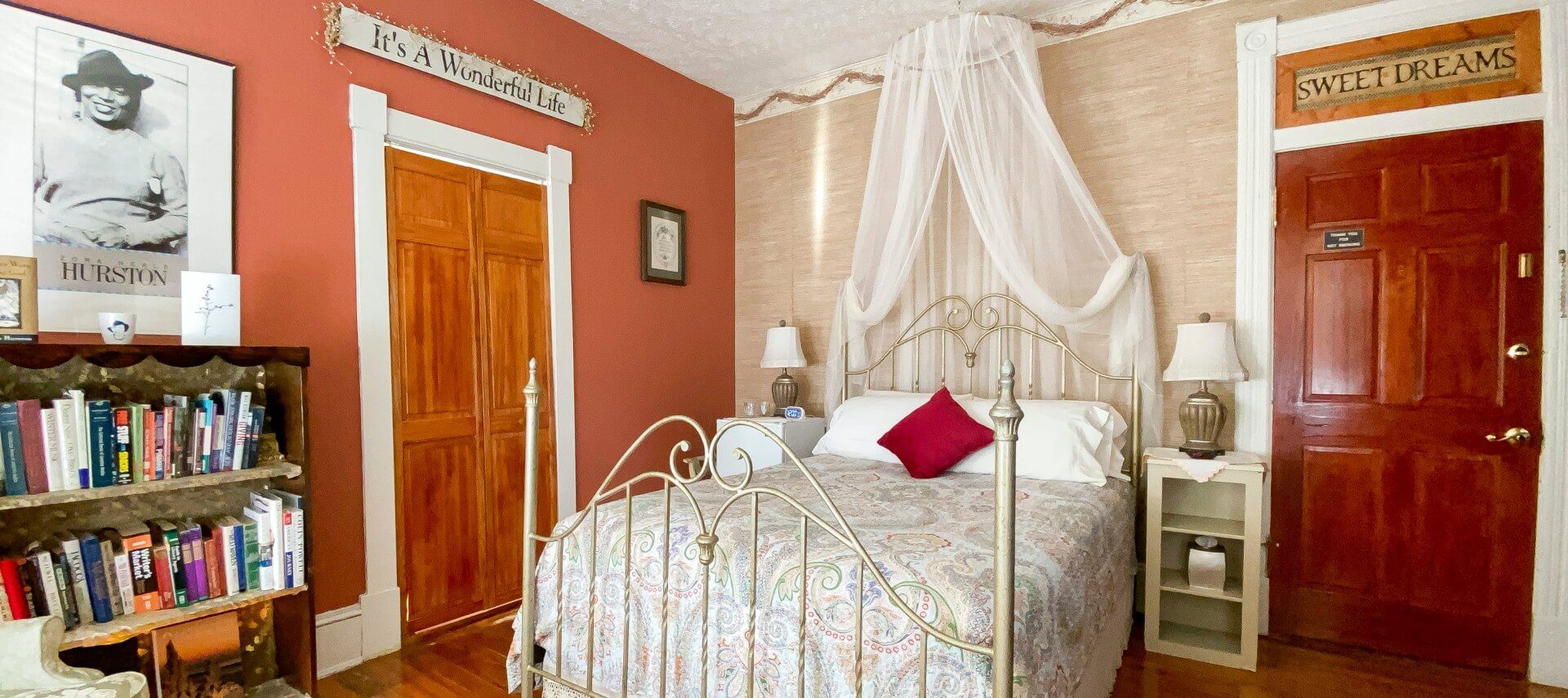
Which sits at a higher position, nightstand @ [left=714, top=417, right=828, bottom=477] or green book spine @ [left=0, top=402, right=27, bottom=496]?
green book spine @ [left=0, top=402, right=27, bottom=496]

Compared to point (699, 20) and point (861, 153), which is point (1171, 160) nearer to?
point (861, 153)

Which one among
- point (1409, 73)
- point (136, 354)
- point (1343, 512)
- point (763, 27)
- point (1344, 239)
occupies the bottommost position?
point (1343, 512)

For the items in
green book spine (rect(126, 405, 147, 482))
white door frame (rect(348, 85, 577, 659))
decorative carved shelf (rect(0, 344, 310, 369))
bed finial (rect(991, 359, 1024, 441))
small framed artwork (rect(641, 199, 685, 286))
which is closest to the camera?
bed finial (rect(991, 359, 1024, 441))

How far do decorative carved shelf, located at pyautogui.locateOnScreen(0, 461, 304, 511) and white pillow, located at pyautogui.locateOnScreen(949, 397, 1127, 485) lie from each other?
94.7 inches

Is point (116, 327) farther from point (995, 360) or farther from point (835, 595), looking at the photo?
point (995, 360)

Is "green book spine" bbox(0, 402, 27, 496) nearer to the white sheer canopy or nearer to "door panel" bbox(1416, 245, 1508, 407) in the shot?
the white sheer canopy

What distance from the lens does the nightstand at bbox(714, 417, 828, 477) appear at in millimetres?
3684

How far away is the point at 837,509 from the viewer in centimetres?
156

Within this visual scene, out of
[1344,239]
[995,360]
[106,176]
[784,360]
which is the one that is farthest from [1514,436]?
[106,176]

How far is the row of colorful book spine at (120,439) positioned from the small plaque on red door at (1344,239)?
3.88m

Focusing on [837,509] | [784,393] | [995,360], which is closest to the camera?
[837,509]

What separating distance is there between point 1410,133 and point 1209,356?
1.11m

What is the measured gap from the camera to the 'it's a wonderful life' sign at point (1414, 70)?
2.52 meters

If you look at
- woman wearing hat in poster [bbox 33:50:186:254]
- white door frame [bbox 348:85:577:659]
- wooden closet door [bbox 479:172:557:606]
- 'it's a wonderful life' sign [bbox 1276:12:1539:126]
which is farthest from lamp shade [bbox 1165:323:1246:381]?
woman wearing hat in poster [bbox 33:50:186:254]
